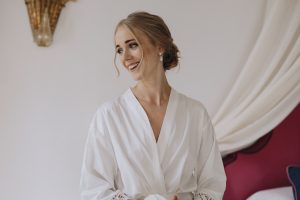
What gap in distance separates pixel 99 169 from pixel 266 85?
115cm

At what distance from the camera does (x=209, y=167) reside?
1253 mm

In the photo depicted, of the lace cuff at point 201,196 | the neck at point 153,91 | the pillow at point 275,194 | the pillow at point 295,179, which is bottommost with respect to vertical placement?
the pillow at point 275,194

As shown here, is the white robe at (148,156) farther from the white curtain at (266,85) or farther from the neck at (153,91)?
the white curtain at (266,85)

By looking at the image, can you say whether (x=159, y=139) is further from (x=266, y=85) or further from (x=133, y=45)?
(x=266, y=85)

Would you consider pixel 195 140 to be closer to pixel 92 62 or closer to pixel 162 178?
pixel 162 178

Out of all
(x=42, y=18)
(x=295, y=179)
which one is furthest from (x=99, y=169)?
(x=295, y=179)

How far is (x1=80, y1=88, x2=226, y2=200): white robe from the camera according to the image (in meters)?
Answer: 1.16

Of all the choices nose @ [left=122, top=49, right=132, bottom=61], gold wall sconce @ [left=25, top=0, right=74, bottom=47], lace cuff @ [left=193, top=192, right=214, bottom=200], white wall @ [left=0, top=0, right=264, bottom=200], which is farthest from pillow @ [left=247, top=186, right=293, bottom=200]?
gold wall sconce @ [left=25, top=0, right=74, bottom=47]

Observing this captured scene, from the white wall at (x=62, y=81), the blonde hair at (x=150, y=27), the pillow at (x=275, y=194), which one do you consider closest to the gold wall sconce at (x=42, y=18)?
the white wall at (x=62, y=81)

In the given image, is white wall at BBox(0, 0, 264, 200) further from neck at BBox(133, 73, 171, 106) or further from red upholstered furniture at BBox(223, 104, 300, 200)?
neck at BBox(133, 73, 171, 106)

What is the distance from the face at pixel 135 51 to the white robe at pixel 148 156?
0.38 ft

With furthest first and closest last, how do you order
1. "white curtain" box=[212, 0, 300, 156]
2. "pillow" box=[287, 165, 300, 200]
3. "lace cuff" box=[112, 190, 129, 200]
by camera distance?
"white curtain" box=[212, 0, 300, 156] → "pillow" box=[287, 165, 300, 200] → "lace cuff" box=[112, 190, 129, 200]

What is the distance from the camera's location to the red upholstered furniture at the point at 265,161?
6.44ft

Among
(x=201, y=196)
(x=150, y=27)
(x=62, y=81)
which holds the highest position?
(x=150, y=27)
